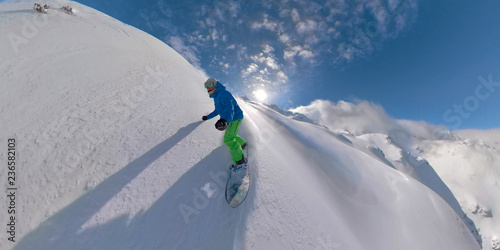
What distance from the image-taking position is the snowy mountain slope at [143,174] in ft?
12.1

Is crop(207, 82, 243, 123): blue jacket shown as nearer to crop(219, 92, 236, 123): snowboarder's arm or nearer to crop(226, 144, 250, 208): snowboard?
crop(219, 92, 236, 123): snowboarder's arm

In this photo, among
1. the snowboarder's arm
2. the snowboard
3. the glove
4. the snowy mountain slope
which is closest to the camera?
the snowy mountain slope

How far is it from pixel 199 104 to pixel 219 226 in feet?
17.2

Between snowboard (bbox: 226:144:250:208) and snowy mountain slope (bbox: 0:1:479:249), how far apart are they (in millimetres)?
180

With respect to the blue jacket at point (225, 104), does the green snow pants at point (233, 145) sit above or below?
below

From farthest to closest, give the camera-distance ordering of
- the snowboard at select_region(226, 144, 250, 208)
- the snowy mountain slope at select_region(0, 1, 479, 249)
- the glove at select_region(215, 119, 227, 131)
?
1. the glove at select_region(215, 119, 227, 131)
2. the snowboard at select_region(226, 144, 250, 208)
3. the snowy mountain slope at select_region(0, 1, 479, 249)

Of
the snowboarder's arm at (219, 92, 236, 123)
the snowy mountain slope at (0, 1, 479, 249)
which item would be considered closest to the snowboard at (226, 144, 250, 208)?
the snowy mountain slope at (0, 1, 479, 249)

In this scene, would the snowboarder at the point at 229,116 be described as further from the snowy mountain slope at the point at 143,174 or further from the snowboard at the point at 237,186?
the snowy mountain slope at the point at 143,174

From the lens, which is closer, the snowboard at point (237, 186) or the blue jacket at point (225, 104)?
the snowboard at point (237, 186)

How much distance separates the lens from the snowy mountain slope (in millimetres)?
3684

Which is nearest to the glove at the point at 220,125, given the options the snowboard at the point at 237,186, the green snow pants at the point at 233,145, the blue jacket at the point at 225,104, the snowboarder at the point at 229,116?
the snowboarder at the point at 229,116

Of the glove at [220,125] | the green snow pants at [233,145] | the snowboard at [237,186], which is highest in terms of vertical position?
the glove at [220,125]

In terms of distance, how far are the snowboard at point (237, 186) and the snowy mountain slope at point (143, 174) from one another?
180 mm

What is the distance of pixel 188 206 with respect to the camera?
417cm
